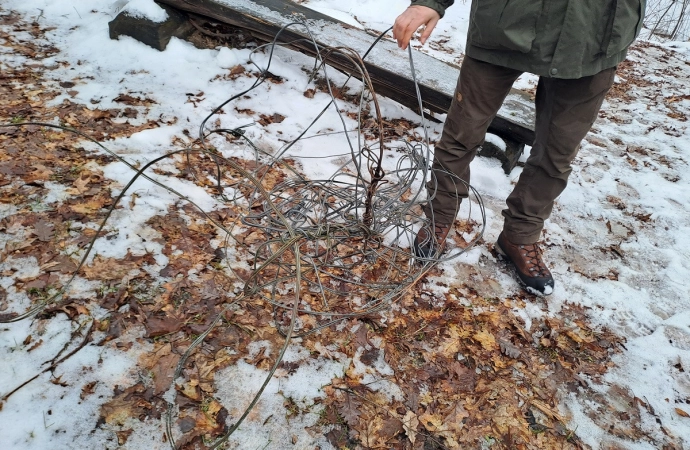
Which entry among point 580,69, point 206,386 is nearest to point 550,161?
point 580,69

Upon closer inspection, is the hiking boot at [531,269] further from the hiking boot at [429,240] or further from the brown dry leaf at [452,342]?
the brown dry leaf at [452,342]

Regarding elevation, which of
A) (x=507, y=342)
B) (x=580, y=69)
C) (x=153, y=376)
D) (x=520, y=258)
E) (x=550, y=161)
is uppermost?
(x=580, y=69)

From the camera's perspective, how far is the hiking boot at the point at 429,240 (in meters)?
2.45

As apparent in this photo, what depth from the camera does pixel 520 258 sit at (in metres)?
2.47

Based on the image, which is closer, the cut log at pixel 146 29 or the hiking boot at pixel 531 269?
the hiking boot at pixel 531 269

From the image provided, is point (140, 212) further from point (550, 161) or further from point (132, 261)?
point (550, 161)

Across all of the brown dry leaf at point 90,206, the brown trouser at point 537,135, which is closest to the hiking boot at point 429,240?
the brown trouser at point 537,135

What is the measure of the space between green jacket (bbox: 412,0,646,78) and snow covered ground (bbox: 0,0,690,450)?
1262 millimetres

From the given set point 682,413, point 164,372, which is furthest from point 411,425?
point 682,413

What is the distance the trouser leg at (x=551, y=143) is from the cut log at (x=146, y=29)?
3493 millimetres

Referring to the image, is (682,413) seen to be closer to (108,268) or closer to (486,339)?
(486,339)

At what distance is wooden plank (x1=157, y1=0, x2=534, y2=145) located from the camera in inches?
133

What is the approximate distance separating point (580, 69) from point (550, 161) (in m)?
0.54

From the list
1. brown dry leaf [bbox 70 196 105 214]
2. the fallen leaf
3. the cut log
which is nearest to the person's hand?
brown dry leaf [bbox 70 196 105 214]
